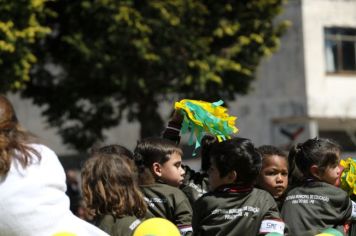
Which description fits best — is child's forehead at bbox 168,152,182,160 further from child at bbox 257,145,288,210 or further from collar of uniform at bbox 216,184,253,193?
collar of uniform at bbox 216,184,253,193

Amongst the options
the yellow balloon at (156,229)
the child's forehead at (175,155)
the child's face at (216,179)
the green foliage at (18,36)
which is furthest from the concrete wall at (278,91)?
the yellow balloon at (156,229)

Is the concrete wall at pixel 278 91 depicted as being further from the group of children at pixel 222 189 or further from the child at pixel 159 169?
the child at pixel 159 169

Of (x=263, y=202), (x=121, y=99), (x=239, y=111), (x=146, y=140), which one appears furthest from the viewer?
(x=239, y=111)

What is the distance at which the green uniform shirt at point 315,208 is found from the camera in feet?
16.4

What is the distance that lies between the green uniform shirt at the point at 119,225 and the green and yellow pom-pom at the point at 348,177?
71.1 inches

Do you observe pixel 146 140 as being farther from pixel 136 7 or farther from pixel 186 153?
pixel 186 153

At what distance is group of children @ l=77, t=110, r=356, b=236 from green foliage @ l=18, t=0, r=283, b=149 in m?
11.7

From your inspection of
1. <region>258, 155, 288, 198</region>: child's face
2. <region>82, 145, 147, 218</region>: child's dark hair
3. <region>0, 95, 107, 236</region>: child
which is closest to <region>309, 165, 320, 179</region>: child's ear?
<region>258, 155, 288, 198</region>: child's face

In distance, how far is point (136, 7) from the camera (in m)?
17.9

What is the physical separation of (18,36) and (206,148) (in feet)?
32.7

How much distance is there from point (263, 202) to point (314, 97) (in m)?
20.3

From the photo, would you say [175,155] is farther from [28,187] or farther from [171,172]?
[28,187]

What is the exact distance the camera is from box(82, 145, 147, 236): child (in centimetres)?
452

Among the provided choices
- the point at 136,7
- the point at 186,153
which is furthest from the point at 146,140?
the point at 186,153
